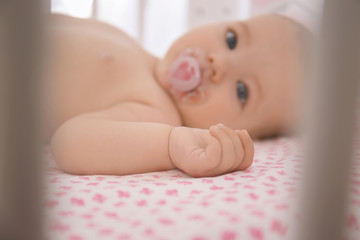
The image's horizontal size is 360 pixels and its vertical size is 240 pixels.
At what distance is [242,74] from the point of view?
0.94 m

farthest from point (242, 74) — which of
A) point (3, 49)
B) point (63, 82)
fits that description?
point (3, 49)

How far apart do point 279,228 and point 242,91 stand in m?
0.63

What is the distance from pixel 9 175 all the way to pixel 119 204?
181 mm

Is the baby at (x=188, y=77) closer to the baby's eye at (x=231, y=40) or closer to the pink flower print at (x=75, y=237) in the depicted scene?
the baby's eye at (x=231, y=40)

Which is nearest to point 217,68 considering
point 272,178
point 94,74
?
point 94,74

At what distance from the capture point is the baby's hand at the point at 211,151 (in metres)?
0.54

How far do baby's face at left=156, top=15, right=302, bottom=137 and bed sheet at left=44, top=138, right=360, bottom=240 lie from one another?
1.31ft

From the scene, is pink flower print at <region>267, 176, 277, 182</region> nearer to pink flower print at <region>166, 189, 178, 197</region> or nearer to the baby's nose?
pink flower print at <region>166, 189, 178, 197</region>

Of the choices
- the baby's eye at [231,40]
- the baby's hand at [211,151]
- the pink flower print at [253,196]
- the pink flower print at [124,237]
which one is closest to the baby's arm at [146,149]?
the baby's hand at [211,151]

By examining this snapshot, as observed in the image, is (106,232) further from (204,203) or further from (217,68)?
(217,68)

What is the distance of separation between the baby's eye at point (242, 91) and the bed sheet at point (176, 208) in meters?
0.44

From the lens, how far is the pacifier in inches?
35.6

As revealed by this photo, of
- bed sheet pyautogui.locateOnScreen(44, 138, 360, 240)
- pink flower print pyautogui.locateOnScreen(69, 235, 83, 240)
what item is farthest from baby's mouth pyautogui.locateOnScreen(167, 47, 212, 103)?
pink flower print pyautogui.locateOnScreen(69, 235, 83, 240)

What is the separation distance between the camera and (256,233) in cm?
36
